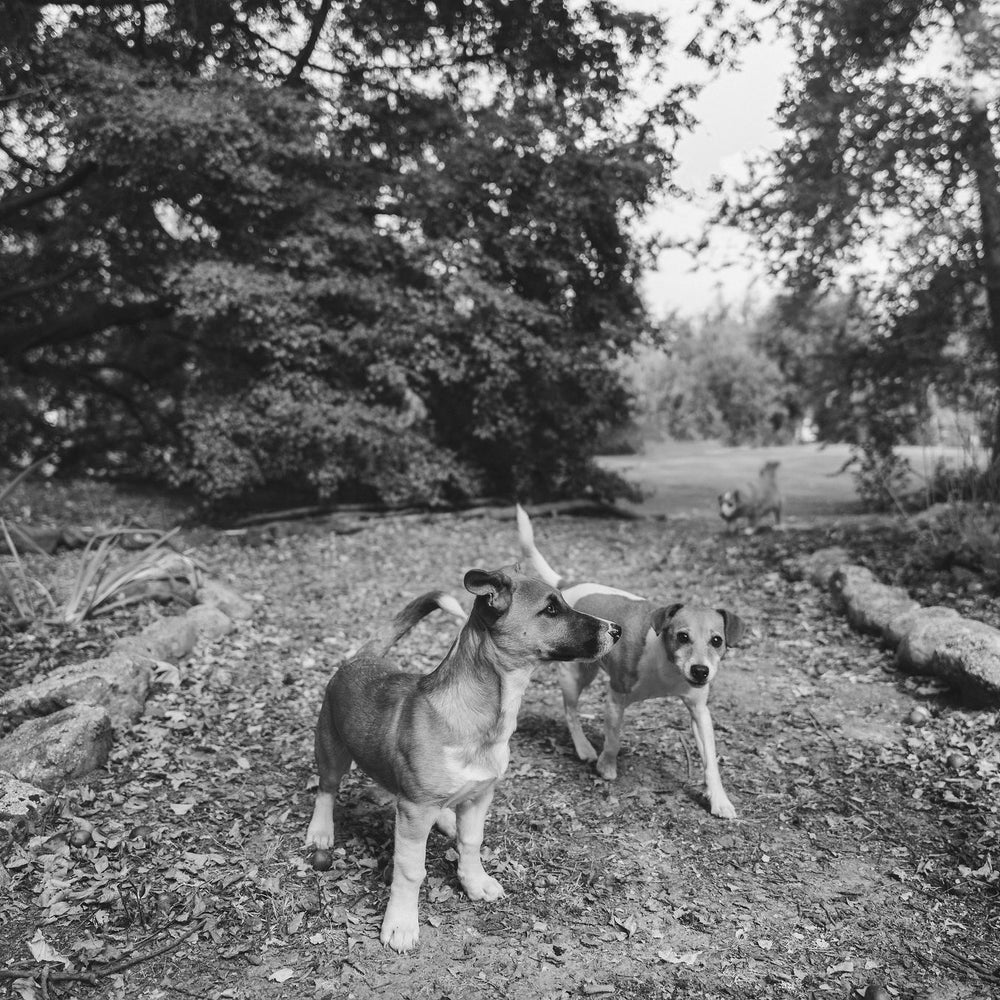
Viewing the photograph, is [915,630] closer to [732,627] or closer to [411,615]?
[732,627]

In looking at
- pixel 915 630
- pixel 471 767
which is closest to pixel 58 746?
pixel 471 767

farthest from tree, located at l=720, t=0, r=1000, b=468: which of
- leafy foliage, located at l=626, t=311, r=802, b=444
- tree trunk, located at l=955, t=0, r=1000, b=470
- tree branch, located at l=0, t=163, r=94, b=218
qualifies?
leafy foliage, located at l=626, t=311, r=802, b=444

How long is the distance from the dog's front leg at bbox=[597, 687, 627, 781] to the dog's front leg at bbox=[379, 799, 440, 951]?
149 centimetres

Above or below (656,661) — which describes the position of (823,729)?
below

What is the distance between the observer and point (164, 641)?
18.5ft

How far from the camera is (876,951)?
2.98m

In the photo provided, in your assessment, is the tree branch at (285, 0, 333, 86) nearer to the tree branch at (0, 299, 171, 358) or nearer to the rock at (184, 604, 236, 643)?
the tree branch at (0, 299, 171, 358)

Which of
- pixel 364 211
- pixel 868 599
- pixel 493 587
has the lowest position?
pixel 868 599

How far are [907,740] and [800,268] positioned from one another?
25.8 ft

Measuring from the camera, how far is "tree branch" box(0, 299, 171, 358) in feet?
45.3

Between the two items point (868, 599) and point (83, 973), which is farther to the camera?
point (868, 599)

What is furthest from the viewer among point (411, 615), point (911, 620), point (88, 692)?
point (911, 620)

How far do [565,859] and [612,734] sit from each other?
800mm

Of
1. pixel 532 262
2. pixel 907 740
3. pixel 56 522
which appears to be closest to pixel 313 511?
pixel 56 522
